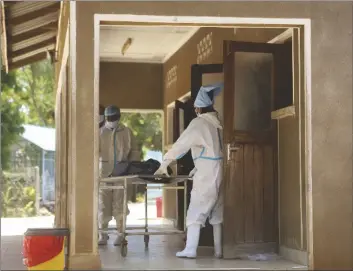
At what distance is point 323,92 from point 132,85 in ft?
27.2

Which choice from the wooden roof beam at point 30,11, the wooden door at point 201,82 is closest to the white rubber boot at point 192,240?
the wooden door at point 201,82

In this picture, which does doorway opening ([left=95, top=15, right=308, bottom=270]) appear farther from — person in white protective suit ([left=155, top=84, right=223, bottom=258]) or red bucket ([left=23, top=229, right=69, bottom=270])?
red bucket ([left=23, top=229, right=69, bottom=270])

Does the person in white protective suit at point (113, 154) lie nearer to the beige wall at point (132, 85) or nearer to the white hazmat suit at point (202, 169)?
the white hazmat suit at point (202, 169)

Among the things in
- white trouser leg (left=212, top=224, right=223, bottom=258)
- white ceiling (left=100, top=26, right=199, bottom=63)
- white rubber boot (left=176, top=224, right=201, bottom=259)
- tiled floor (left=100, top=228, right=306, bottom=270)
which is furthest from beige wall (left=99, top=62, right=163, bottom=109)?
white rubber boot (left=176, top=224, right=201, bottom=259)

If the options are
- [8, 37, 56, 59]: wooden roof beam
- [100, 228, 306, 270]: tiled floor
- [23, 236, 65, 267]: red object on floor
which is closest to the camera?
[23, 236, 65, 267]: red object on floor

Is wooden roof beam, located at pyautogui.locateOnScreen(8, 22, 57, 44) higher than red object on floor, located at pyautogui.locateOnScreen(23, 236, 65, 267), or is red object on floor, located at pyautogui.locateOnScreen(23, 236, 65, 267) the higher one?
wooden roof beam, located at pyautogui.locateOnScreen(8, 22, 57, 44)

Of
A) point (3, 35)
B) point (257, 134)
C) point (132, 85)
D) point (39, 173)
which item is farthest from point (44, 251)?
point (39, 173)

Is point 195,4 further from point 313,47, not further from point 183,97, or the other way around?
point 183,97

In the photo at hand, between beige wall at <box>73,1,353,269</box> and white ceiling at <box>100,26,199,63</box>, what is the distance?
4434 millimetres

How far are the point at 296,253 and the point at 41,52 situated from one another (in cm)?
882

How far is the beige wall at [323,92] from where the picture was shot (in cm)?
619

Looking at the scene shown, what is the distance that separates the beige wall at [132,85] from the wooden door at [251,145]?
22.9 feet

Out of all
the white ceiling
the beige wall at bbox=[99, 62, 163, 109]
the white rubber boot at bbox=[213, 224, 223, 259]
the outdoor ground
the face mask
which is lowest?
the outdoor ground

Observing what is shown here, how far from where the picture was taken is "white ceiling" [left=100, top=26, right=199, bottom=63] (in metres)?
11.3
